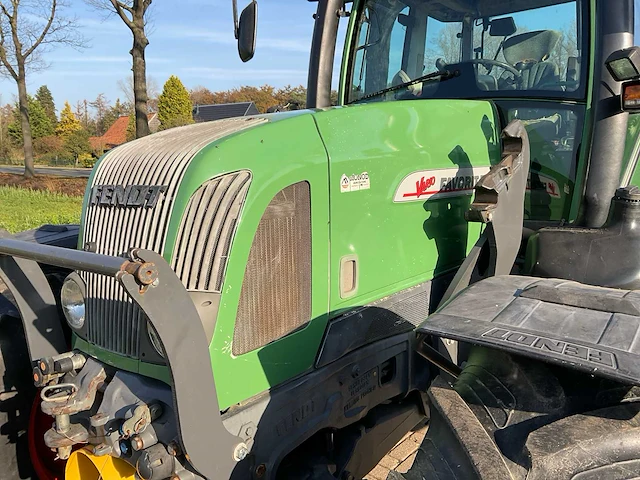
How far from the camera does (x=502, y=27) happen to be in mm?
3049

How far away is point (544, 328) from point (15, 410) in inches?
89.5

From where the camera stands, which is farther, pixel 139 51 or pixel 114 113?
pixel 114 113

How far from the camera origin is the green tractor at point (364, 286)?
1.73 metres

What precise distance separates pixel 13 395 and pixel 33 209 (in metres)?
11.9

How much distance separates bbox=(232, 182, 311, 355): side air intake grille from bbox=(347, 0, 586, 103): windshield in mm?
1327

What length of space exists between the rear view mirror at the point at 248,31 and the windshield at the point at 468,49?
0.78m

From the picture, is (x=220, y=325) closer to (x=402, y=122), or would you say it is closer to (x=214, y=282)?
(x=214, y=282)

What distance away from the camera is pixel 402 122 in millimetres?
2402

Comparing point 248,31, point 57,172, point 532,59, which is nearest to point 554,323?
point 532,59

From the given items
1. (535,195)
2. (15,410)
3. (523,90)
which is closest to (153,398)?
(15,410)

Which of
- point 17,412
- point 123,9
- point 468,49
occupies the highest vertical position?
point 123,9

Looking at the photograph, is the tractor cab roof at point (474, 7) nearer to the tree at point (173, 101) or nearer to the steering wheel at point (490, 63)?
the steering wheel at point (490, 63)

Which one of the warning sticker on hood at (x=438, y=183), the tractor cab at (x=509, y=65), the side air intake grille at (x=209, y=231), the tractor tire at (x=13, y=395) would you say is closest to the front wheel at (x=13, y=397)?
the tractor tire at (x=13, y=395)

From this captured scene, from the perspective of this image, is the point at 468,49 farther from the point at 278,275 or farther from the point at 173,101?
the point at 173,101
